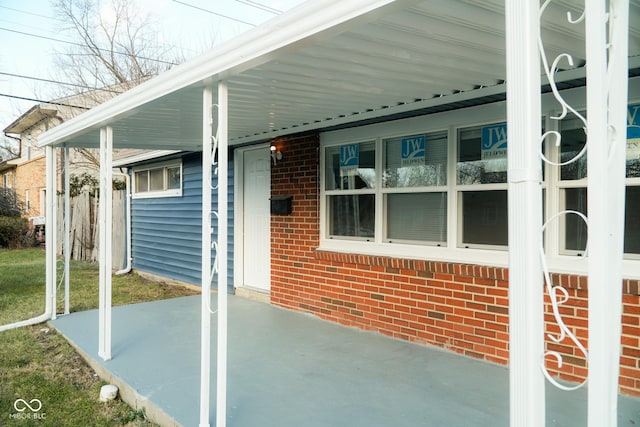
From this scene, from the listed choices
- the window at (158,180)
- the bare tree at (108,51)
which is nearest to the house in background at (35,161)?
the bare tree at (108,51)

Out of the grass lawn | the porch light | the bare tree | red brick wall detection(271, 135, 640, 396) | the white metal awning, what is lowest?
the grass lawn

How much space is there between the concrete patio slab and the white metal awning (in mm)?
2213

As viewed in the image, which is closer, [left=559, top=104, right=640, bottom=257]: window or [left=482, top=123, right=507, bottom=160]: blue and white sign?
[left=559, top=104, right=640, bottom=257]: window

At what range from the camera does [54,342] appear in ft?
17.5

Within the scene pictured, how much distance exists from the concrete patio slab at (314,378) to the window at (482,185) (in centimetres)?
113

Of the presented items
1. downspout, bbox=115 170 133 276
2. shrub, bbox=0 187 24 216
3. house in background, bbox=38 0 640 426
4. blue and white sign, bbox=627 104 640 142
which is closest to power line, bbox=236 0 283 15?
downspout, bbox=115 170 133 276

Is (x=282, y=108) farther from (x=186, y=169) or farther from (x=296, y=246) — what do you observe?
(x=186, y=169)

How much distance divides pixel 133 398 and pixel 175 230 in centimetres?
588

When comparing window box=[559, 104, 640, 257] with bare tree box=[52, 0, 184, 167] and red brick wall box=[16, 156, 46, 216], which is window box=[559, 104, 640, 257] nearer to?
bare tree box=[52, 0, 184, 167]

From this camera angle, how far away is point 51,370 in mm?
4512

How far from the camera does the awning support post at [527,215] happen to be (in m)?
1.49

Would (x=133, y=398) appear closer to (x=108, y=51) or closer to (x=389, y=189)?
(x=389, y=189)

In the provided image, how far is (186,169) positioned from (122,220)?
11.5ft

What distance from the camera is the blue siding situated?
28.5 ft
